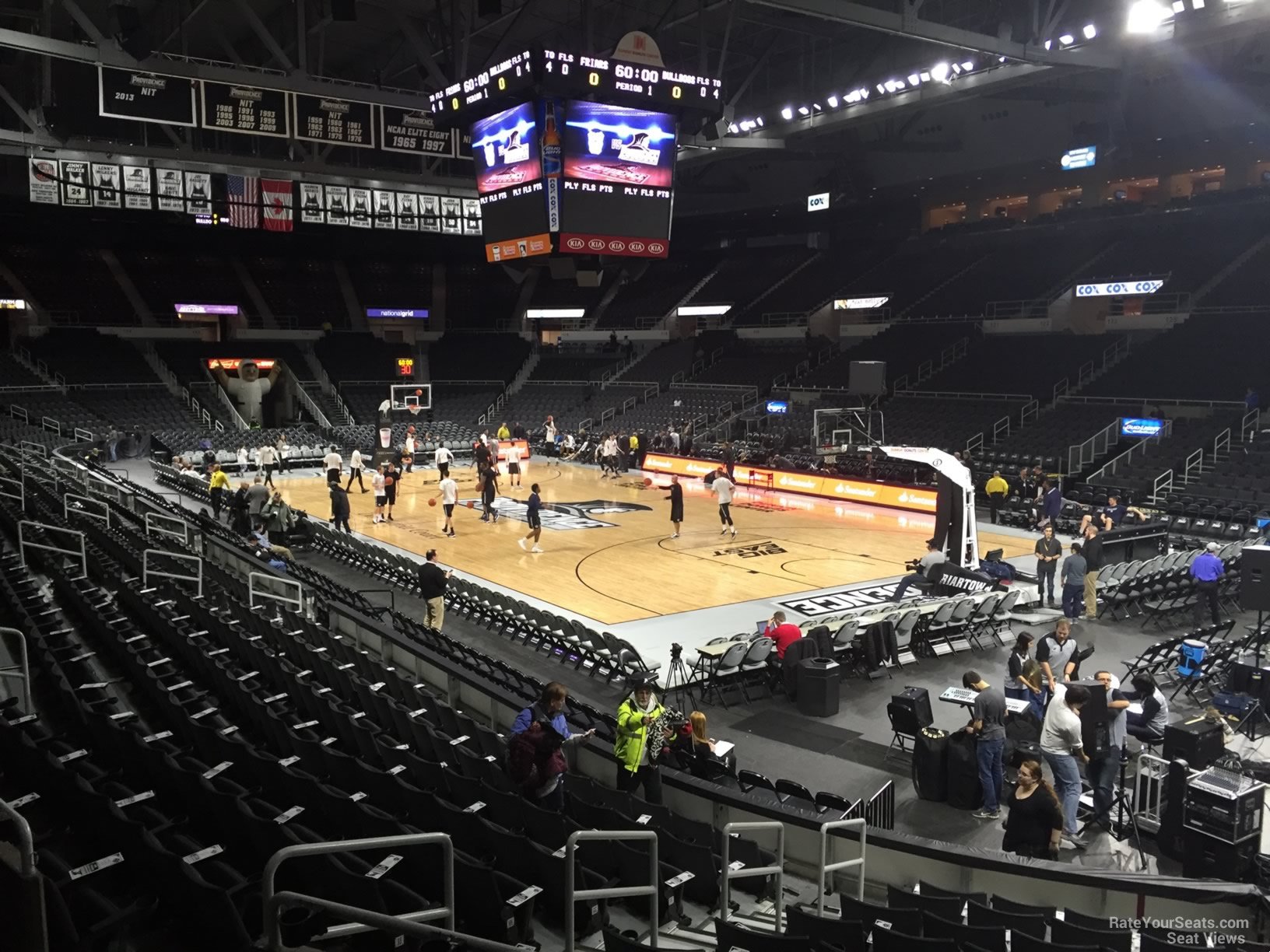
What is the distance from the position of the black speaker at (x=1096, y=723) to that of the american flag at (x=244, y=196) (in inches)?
1162

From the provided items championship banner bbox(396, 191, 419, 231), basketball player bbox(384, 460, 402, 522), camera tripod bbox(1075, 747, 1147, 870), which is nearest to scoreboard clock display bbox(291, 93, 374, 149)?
basketball player bbox(384, 460, 402, 522)

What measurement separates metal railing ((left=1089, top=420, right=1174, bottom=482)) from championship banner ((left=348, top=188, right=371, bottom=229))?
24212 millimetres

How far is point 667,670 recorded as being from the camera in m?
12.4

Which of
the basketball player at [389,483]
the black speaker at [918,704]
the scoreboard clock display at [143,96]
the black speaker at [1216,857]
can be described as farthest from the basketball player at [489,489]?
the black speaker at [1216,857]

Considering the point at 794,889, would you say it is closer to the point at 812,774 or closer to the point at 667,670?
the point at 812,774

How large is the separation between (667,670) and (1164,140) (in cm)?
3033

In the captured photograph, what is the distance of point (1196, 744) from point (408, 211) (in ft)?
105

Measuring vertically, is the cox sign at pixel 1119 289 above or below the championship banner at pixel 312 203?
below

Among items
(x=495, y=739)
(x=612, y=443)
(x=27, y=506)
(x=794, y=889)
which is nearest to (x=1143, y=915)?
(x=794, y=889)

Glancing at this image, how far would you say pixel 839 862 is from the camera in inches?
272

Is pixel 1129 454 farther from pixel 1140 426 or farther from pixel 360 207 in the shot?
pixel 360 207

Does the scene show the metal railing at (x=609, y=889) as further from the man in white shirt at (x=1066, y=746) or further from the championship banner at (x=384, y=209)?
the championship banner at (x=384, y=209)

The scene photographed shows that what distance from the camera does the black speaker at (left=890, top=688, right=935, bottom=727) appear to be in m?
9.38

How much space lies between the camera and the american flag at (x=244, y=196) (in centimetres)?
3144
